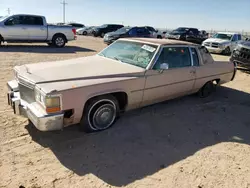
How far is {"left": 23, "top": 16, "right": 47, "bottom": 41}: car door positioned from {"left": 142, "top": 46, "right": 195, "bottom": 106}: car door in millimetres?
10898

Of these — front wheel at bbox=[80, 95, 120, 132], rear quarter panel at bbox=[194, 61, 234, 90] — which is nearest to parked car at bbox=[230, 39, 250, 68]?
rear quarter panel at bbox=[194, 61, 234, 90]

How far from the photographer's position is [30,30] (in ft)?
44.2

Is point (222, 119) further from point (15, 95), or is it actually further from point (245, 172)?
point (15, 95)

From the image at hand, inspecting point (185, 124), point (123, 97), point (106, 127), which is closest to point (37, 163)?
point (106, 127)

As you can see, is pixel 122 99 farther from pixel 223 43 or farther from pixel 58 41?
pixel 223 43

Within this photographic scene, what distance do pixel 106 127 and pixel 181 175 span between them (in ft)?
5.13

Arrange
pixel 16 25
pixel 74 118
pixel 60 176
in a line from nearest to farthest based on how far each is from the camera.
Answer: pixel 60 176 < pixel 74 118 < pixel 16 25

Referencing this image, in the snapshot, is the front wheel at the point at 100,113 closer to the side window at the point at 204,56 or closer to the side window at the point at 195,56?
the side window at the point at 195,56

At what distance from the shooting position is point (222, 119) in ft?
16.4

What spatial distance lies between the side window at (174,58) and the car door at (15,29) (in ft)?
36.0

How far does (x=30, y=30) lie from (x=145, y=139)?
39.2 ft

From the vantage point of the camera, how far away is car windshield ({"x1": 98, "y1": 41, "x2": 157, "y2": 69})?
4.57 meters

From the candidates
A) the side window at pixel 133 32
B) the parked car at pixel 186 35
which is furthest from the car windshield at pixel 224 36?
the side window at pixel 133 32

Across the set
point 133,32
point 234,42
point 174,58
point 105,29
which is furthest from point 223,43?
point 105,29
